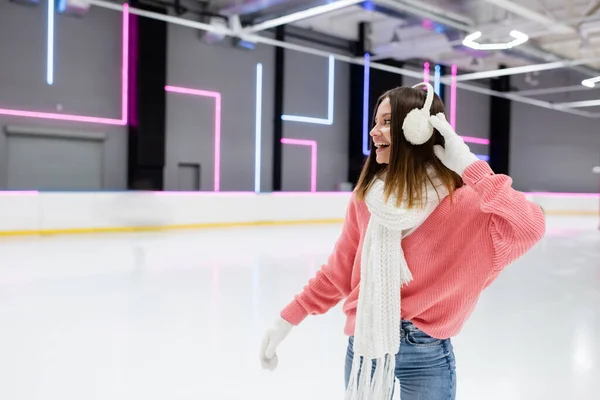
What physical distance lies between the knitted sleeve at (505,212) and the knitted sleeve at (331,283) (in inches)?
11.3

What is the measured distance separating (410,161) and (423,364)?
1.17ft

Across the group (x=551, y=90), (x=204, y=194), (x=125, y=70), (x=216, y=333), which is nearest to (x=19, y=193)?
(x=125, y=70)

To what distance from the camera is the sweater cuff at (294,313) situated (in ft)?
3.59

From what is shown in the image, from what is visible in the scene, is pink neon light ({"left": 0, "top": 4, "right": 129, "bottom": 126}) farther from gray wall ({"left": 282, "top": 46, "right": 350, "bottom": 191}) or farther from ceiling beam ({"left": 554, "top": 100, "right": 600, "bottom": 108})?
ceiling beam ({"left": 554, "top": 100, "right": 600, "bottom": 108})

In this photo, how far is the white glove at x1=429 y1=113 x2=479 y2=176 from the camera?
869 mm

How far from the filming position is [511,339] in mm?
2592

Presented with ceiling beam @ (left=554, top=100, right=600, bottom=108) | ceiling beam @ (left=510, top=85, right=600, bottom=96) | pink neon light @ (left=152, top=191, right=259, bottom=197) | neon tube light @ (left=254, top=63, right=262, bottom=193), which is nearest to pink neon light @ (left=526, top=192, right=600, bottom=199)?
ceiling beam @ (left=554, top=100, right=600, bottom=108)

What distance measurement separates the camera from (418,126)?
87 centimetres

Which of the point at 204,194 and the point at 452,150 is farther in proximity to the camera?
the point at 204,194

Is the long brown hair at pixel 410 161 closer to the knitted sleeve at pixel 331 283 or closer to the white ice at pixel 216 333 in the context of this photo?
the knitted sleeve at pixel 331 283

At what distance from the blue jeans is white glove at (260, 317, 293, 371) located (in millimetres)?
236

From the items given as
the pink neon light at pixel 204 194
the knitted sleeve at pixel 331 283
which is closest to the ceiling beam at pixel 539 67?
the pink neon light at pixel 204 194

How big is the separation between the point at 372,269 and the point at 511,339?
1.96m

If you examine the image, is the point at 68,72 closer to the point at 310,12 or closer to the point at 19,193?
the point at 19,193
